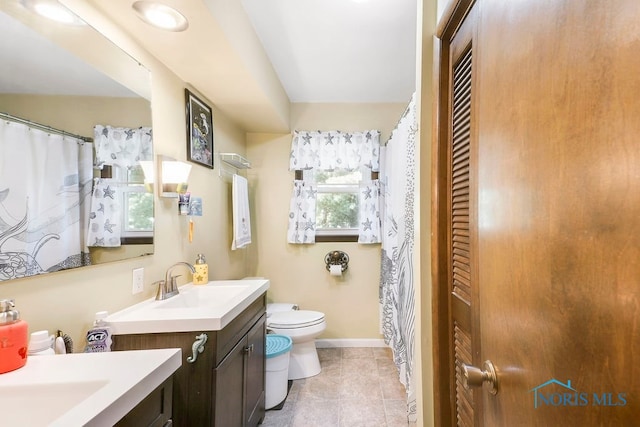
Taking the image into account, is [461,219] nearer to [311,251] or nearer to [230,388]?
[230,388]

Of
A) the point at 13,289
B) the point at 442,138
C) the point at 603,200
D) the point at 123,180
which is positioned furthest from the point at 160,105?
the point at 603,200

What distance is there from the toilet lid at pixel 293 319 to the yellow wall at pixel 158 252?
0.54 meters

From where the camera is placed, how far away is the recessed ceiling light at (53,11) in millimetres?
945

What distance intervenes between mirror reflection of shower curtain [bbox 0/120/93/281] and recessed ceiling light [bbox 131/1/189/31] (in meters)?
0.61

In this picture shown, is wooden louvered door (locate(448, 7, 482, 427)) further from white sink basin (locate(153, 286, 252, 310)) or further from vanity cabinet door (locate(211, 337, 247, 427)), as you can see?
white sink basin (locate(153, 286, 252, 310))

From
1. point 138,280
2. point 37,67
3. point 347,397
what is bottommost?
point 347,397

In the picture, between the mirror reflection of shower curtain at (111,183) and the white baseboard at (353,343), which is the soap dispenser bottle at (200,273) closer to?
the mirror reflection of shower curtain at (111,183)

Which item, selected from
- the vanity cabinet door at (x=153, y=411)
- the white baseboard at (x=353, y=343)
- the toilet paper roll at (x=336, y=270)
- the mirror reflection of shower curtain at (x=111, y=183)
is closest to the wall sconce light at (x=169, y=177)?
the mirror reflection of shower curtain at (x=111, y=183)

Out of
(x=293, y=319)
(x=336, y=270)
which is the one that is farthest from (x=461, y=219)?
Answer: (x=336, y=270)

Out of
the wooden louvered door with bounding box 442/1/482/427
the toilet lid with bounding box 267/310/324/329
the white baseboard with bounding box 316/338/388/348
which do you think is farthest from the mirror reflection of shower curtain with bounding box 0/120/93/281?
the white baseboard with bounding box 316/338/388/348

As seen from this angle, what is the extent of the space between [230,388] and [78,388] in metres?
0.76

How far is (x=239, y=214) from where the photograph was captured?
8.12 ft

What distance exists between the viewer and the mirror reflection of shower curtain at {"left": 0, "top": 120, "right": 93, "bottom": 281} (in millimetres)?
863

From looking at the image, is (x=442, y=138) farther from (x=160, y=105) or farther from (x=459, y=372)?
(x=160, y=105)
